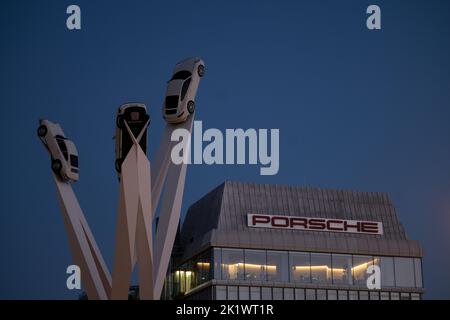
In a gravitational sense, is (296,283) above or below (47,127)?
below

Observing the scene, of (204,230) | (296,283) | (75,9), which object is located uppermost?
(75,9)

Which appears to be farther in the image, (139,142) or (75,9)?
(75,9)

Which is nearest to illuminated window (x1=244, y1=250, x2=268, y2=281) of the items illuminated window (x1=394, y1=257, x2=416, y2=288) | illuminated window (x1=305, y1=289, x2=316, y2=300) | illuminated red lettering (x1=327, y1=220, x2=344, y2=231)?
illuminated window (x1=305, y1=289, x2=316, y2=300)

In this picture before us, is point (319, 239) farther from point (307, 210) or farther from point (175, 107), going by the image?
point (175, 107)

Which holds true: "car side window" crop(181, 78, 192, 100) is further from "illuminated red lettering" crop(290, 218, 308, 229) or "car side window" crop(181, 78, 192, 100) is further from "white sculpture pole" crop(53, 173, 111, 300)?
"illuminated red lettering" crop(290, 218, 308, 229)

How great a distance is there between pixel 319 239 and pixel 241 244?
7.09 m

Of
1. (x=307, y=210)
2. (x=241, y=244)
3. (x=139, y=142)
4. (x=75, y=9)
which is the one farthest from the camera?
(x=307, y=210)

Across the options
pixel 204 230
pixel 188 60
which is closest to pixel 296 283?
pixel 204 230

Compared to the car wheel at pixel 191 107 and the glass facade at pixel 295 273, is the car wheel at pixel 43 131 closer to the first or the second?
the car wheel at pixel 191 107

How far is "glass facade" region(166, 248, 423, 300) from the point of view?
225ft

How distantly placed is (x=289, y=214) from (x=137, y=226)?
34.0 meters

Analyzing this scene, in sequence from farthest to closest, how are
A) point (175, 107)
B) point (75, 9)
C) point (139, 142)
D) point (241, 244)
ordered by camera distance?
point (241, 244), point (75, 9), point (175, 107), point (139, 142)

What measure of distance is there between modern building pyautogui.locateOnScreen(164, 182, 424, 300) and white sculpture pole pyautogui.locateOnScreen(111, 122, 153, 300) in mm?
27248

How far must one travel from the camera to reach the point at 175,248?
7669cm
